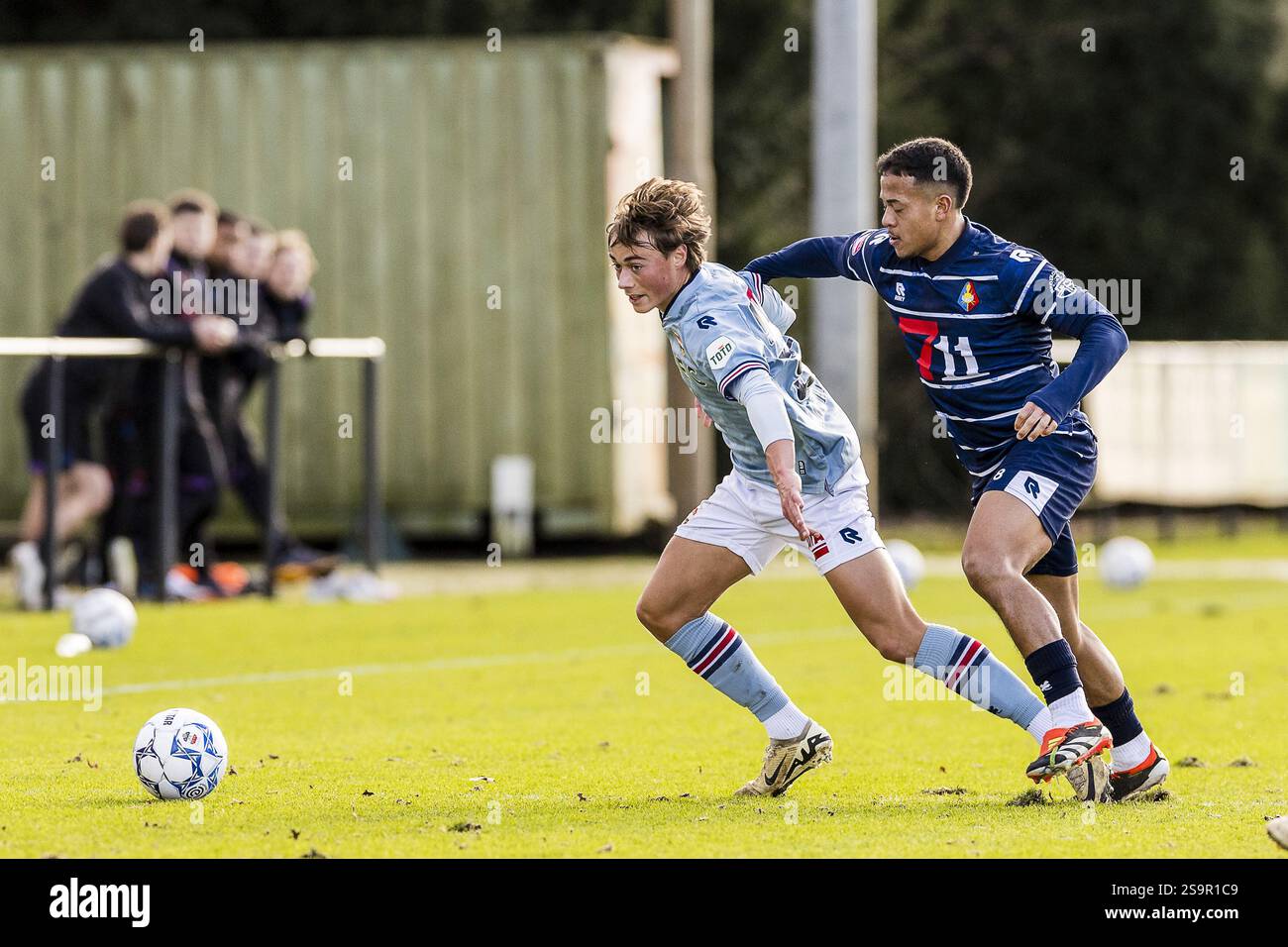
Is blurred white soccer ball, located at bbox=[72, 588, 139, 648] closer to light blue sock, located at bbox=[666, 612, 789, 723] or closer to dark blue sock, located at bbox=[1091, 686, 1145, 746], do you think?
light blue sock, located at bbox=[666, 612, 789, 723]

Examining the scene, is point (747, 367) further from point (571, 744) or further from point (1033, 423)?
point (571, 744)

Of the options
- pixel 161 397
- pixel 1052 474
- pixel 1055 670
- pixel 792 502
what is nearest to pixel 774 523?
pixel 792 502

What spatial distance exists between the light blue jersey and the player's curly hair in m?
0.13

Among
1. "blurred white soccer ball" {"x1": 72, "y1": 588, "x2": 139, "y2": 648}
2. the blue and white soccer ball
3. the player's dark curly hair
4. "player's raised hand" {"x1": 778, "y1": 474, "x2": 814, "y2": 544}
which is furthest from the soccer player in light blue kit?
"blurred white soccer ball" {"x1": 72, "y1": 588, "x2": 139, "y2": 648}

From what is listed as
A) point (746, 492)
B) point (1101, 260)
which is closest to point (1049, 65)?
point (1101, 260)

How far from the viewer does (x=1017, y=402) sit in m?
6.46

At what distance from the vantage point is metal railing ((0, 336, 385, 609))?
1250 centimetres

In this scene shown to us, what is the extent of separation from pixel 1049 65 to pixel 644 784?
22765mm

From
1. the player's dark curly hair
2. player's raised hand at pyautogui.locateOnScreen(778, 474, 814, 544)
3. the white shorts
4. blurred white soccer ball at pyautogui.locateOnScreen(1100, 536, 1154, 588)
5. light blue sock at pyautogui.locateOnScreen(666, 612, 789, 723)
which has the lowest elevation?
blurred white soccer ball at pyautogui.locateOnScreen(1100, 536, 1154, 588)

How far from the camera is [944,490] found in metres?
23.5

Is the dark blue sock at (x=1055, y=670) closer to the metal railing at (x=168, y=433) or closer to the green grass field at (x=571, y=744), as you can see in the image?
the green grass field at (x=571, y=744)

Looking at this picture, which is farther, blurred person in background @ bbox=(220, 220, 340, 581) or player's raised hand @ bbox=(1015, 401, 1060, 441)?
blurred person in background @ bbox=(220, 220, 340, 581)

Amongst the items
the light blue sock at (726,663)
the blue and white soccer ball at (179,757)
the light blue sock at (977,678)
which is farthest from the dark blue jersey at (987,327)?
the blue and white soccer ball at (179,757)

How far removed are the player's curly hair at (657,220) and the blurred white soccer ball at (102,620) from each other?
5209 mm
